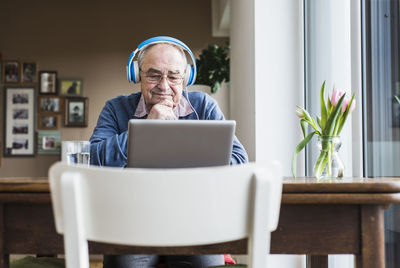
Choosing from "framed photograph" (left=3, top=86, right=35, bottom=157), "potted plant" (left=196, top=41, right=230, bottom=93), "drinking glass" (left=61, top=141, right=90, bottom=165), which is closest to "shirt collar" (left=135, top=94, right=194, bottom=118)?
"drinking glass" (left=61, top=141, right=90, bottom=165)

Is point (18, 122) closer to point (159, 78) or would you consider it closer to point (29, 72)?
point (29, 72)

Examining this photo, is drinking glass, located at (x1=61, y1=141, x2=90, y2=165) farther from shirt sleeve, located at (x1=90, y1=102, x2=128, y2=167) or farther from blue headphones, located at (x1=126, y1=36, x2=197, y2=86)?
blue headphones, located at (x1=126, y1=36, x2=197, y2=86)

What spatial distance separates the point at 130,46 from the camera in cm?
508

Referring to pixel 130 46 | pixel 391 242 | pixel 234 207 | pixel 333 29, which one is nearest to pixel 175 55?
pixel 333 29

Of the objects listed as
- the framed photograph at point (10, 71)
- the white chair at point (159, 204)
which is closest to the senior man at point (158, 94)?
the white chair at point (159, 204)

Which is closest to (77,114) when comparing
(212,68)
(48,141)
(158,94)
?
(48,141)

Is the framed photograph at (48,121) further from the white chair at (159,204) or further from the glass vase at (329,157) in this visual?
the white chair at (159,204)

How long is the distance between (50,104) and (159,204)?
4.63 meters

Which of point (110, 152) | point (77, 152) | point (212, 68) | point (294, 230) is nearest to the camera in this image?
point (294, 230)

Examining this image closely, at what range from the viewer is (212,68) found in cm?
420

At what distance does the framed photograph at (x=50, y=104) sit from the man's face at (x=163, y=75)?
3.40 metres

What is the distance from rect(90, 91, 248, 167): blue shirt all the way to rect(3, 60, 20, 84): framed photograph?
11.6 ft

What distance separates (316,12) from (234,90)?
4.25 ft

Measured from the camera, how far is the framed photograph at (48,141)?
502 cm
